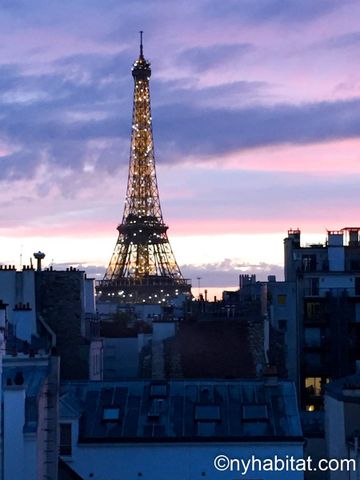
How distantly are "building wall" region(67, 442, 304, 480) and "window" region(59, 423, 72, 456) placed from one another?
19cm

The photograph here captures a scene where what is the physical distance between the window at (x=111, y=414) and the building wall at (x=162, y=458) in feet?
3.36

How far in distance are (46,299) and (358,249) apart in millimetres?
35584

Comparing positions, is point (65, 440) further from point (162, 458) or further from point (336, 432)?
point (336, 432)

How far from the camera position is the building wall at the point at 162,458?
33.0 metres

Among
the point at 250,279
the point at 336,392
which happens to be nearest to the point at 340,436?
the point at 336,392

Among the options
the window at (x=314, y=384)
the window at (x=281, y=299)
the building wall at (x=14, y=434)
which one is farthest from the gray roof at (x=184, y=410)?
the window at (x=281, y=299)

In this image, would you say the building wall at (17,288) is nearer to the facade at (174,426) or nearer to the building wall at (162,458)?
the facade at (174,426)

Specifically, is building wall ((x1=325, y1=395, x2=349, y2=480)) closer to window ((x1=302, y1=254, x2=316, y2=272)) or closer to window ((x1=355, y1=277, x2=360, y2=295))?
window ((x1=355, y1=277, x2=360, y2=295))

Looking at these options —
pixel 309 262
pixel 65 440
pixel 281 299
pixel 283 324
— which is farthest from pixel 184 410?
pixel 309 262

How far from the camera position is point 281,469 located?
3284 cm

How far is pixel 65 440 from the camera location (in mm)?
33594

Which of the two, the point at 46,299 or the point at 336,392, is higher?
the point at 46,299

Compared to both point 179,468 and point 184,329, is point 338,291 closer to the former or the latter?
point 184,329

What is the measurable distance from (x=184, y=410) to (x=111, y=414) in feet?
6.45
